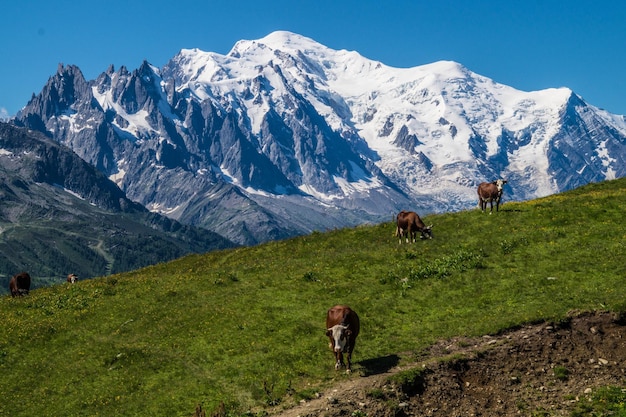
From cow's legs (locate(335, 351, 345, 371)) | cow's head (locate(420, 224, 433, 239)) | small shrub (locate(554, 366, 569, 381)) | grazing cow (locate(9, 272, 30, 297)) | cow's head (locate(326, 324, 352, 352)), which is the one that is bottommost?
small shrub (locate(554, 366, 569, 381))

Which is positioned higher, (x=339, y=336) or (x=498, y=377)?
(x=339, y=336)

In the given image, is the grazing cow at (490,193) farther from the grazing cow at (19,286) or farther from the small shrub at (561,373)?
the grazing cow at (19,286)

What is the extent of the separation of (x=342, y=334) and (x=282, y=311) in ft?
27.4

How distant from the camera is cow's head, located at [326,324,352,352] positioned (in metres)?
28.4

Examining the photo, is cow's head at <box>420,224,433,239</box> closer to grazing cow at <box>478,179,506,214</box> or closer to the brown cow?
grazing cow at <box>478,179,506,214</box>

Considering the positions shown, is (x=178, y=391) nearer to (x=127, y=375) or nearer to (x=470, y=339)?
(x=127, y=375)

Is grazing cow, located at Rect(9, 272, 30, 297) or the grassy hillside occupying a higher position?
grazing cow, located at Rect(9, 272, 30, 297)

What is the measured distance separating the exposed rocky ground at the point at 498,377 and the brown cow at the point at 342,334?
96 centimetres

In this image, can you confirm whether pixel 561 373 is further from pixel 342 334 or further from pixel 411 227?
pixel 411 227

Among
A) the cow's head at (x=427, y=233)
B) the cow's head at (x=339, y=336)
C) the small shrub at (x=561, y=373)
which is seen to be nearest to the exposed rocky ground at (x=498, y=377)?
the small shrub at (x=561, y=373)

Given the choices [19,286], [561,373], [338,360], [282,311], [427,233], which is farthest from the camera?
[19,286]

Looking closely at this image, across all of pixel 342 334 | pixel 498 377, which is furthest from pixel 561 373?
pixel 342 334

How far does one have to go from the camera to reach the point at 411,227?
157ft

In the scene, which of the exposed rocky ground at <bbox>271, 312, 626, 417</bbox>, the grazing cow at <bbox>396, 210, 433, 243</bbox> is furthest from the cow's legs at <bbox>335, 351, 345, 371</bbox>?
the grazing cow at <bbox>396, 210, 433, 243</bbox>
